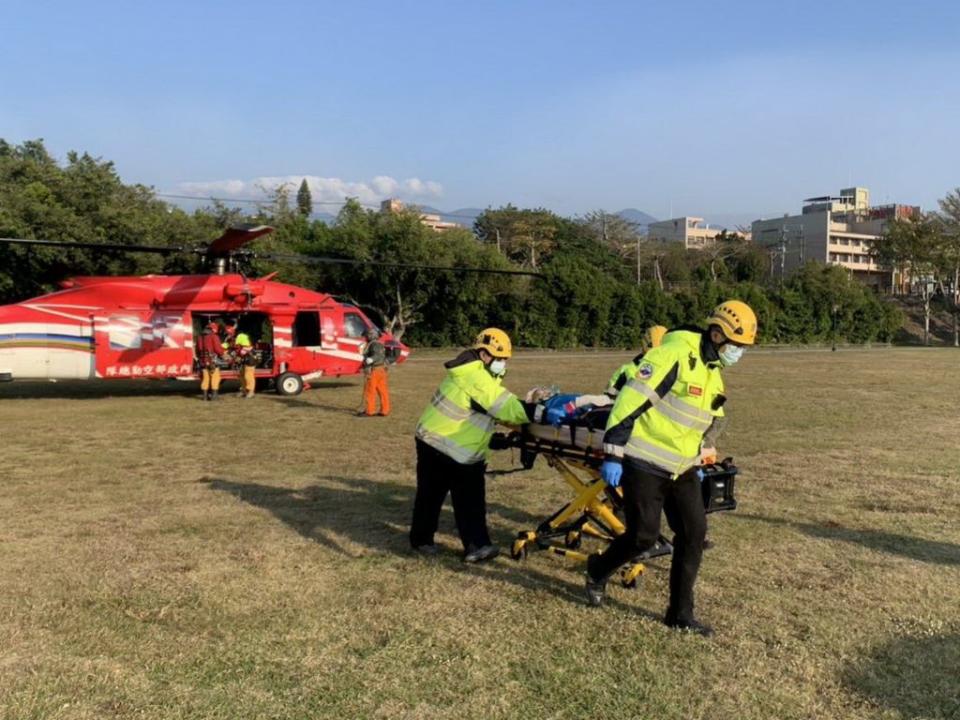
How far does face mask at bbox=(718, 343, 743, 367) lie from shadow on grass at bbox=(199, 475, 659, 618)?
169 cm

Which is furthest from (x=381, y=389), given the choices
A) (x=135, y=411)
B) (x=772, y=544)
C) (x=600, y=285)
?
(x=600, y=285)

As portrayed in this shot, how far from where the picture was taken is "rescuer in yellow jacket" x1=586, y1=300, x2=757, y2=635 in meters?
4.55

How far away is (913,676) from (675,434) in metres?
1.73

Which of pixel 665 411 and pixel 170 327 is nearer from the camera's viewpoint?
pixel 665 411

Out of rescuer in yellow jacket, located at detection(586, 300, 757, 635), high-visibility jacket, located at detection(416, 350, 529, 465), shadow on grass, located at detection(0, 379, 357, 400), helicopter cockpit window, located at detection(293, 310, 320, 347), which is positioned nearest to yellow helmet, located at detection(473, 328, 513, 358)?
high-visibility jacket, located at detection(416, 350, 529, 465)

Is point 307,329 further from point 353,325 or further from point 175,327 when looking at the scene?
point 175,327

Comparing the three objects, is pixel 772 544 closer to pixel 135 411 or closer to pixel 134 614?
pixel 134 614

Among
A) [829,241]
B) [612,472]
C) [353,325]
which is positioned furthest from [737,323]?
[829,241]

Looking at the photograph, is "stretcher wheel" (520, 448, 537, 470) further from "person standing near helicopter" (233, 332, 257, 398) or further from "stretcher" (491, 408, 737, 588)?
"person standing near helicopter" (233, 332, 257, 398)

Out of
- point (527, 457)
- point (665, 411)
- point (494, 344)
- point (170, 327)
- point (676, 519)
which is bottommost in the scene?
point (676, 519)

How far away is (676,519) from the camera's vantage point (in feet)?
15.6

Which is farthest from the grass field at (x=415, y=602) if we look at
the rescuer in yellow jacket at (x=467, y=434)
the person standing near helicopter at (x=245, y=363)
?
the person standing near helicopter at (x=245, y=363)

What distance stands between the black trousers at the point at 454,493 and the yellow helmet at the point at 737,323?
2189 mm

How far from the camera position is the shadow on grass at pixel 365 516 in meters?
5.61
